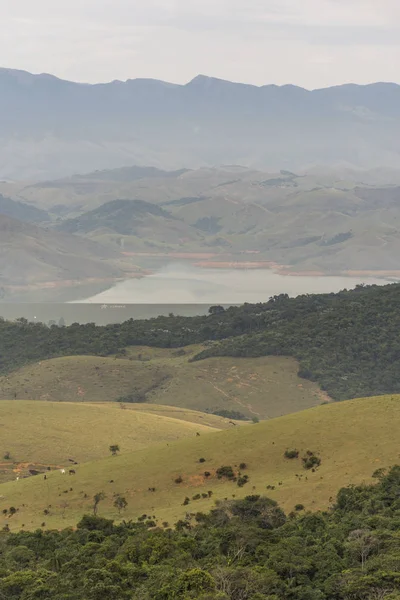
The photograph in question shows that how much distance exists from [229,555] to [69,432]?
2016 inches

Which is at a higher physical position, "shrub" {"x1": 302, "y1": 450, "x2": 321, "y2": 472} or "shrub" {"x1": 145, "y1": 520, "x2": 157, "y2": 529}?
"shrub" {"x1": 302, "y1": 450, "x2": 321, "y2": 472}

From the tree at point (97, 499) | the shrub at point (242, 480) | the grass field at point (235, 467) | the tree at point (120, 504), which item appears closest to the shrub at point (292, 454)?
the grass field at point (235, 467)

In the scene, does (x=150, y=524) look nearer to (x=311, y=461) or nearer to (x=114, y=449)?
(x=311, y=461)

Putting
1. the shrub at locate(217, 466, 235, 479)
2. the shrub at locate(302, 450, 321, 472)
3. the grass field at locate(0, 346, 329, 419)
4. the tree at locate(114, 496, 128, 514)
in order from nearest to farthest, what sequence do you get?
1. the tree at locate(114, 496, 128, 514)
2. the shrub at locate(302, 450, 321, 472)
3. the shrub at locate(217, 466, 235, 479)
4. the grass field at locate(0, 346, 329, 419)

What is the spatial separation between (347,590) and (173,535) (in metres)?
15.7

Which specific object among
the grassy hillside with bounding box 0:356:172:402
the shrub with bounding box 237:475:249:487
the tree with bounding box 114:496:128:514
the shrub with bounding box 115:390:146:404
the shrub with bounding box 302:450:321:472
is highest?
the shrub with bounding box 302:450:321:472

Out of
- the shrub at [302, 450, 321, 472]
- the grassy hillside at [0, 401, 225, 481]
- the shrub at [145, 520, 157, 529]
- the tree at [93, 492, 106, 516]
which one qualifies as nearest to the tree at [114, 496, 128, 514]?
the tree at [93, 492, 106, 516]

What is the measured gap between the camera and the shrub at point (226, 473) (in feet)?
235

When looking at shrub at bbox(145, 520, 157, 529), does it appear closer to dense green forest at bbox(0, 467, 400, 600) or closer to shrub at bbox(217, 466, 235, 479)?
dense green forest at bbox(0, 467, 400, 600)

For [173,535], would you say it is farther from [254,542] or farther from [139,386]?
[139,386]

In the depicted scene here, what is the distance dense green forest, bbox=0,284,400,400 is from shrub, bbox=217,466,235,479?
82.1 meters

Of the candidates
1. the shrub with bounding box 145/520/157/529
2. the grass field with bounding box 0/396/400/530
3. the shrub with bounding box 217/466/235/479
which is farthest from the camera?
the shrub with bounding box 217/466/235/479

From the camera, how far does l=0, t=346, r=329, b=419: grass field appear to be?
5920 inches

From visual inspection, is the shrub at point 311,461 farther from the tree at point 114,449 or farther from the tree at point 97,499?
the tree at point 114,449
